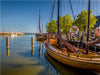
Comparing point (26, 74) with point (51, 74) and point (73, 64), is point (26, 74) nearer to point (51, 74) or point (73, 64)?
point (51, 74)

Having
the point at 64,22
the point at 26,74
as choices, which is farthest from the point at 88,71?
the point at 64,22

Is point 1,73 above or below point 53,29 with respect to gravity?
below

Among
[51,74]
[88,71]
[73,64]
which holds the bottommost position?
[51,74]

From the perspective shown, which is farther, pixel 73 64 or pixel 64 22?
pixel 64 22

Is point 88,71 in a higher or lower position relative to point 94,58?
lower

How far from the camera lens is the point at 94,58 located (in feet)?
23.4

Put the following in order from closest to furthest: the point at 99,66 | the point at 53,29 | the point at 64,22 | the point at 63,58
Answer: the point at 99,66, the point at 63,58, the point at 64,22, the point at 53,29

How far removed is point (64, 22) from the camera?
105 ft

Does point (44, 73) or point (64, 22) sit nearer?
point (44, 73)

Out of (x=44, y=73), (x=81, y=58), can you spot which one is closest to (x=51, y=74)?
(x=44, y=73)

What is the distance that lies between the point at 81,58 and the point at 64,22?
26.6 m

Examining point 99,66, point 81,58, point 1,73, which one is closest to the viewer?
point 99,66

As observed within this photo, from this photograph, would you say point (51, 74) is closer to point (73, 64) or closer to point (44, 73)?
point (44, 73)

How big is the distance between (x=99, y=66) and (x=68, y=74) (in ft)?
10.4
